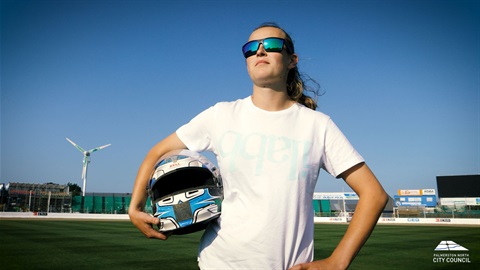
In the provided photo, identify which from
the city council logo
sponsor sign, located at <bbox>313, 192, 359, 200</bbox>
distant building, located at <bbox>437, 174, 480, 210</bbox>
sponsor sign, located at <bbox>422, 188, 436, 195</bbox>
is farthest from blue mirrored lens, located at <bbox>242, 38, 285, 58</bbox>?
distant building, located at <bbox>437, 174, 480, 210</bbox>

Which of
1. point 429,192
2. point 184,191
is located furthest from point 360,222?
point 429,192

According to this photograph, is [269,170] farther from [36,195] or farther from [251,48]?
[36,195]

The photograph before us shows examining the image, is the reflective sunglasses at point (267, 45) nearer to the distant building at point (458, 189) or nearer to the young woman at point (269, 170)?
the young woman at point (269, 170)

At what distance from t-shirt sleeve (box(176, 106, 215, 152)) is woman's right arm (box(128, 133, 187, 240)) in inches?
1.7

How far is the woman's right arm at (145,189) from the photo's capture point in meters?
2.05

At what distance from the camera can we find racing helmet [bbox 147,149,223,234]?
207 centimetres

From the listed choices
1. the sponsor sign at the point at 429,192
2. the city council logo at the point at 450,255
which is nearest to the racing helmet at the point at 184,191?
the city council logo at the point at 450,255

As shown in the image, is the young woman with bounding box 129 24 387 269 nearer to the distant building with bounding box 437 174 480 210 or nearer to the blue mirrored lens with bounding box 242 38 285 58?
the blue mirrored lens with bounding box 242 38 285 58

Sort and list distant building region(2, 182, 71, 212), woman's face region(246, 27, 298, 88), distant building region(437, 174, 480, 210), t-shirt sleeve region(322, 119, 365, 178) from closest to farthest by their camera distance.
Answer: t-shirt sleeve region(322, 119, 365, 178) < woman's face region(246, 27, 298, 88) < distant building region(2, 182, 71, 212) < distant building region(437, 174, 480, 210)

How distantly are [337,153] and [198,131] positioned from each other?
2.74ft

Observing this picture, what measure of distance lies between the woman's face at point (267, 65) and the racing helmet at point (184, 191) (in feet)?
2.03

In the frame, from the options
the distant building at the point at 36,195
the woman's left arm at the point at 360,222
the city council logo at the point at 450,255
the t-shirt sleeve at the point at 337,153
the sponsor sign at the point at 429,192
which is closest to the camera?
the woman's left arm at the point at 360,222

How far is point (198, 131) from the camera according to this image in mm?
2240

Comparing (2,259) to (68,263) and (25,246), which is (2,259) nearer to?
(68,263)
